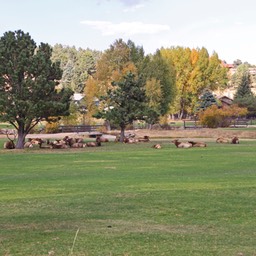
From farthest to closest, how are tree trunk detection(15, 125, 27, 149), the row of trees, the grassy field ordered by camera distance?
tree trunk detection(15, 125, 27, 149) → the row of trees → the grassy field

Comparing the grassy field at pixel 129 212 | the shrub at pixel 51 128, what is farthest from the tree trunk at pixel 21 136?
the shrub at pixel 51 128

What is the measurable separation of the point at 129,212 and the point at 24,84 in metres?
33.9

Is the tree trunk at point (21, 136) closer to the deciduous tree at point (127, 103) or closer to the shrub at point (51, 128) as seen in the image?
the deciduous tree at point (127, 103)

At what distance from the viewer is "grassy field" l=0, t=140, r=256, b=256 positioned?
9.76 meters

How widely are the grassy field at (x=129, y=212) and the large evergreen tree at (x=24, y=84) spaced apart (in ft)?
68.0

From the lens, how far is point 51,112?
4762 cm

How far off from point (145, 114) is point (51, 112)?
11416mm

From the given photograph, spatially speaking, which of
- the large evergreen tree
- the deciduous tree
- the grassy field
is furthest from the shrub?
the grassy field

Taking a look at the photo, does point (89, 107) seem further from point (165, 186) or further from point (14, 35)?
point (165, 186)

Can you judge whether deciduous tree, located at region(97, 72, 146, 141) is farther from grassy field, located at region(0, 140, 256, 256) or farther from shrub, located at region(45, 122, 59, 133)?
grassy field, located at region(0, 140, 256, 256)

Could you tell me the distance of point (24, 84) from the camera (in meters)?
46.0

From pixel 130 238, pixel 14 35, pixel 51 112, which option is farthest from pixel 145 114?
pixel 130 238

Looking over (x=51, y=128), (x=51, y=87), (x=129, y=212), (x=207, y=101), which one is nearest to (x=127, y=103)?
(x=51, y=87)

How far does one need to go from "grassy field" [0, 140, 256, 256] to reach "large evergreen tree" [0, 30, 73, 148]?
20.7m
